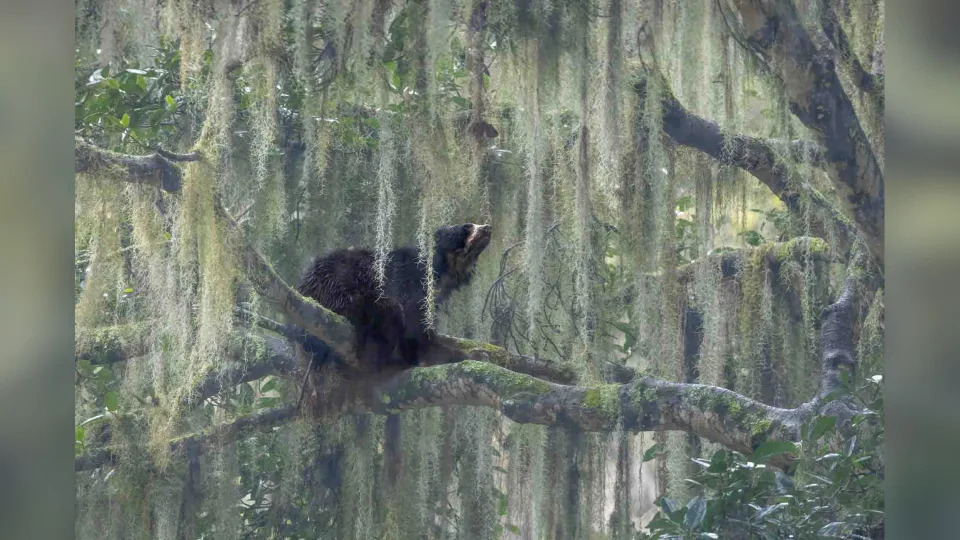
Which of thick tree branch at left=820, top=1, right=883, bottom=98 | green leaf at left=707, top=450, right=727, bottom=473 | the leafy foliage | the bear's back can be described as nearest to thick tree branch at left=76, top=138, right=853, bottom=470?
the bear's back

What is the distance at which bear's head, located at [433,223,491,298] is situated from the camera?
3334mm

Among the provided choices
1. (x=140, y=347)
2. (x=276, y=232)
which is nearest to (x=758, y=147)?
(x=276, y=232)

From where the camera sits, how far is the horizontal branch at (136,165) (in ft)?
8.29

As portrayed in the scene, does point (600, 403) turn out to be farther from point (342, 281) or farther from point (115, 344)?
point (115, 344)

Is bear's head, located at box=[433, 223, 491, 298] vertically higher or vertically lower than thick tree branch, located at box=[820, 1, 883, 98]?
lower

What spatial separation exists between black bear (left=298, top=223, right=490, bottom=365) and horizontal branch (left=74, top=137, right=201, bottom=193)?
690 mm

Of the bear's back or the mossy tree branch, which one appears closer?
the mossy tree branch

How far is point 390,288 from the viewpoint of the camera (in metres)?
3.25

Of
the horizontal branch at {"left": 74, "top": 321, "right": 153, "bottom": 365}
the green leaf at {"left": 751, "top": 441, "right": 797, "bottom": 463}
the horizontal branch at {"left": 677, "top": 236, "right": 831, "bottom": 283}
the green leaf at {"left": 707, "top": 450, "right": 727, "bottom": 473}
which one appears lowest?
the green leaf at {"left": 707, "top": 450, "right": 727, "bottom": 473}

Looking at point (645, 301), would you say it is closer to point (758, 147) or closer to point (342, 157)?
point (758, 147)

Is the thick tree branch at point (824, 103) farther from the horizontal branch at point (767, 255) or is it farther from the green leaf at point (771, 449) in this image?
the green leaf at point (771, 449)

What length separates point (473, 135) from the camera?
2.96 m

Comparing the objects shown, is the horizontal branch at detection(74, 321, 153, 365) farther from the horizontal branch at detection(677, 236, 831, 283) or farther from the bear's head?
the horizontal branch at detection(677, 236, 831, 283)
